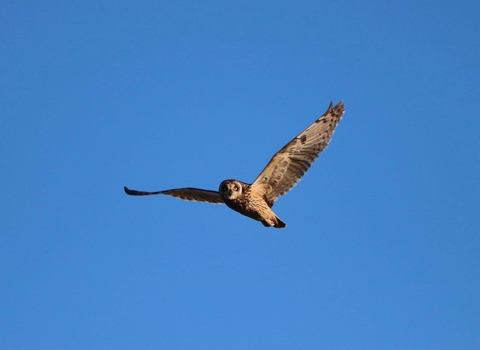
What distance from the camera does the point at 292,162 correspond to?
9.39 metres

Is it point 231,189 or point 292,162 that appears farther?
point 292,162

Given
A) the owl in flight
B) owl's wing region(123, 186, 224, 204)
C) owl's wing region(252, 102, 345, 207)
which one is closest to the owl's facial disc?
the owl in flight

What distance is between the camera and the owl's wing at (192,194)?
10258 millimetres

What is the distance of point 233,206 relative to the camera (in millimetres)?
9211

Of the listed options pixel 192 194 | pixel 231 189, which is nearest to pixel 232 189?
pixel 231 189

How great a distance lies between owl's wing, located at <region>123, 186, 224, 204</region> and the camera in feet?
33.7

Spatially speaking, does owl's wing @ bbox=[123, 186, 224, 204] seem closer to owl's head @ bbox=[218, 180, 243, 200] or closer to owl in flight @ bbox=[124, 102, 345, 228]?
owl in flight @ bbox=[124, 102, 345, 228]

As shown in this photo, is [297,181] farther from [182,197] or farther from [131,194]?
[131,194]

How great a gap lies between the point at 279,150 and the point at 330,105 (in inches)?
48.5

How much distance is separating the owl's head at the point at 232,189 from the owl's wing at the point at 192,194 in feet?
3.51

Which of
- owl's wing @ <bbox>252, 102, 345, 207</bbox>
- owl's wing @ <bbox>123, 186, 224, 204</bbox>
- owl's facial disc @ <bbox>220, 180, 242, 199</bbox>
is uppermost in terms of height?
owl's wing @ <bbox>123, 186, 224, 204</bbox>

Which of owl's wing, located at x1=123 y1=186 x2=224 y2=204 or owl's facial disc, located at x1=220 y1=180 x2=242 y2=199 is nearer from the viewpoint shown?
owl's facial disc, located at x1=220 y1=180 x2=242 y2=199

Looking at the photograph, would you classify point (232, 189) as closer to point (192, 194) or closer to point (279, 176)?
point (279, 176)

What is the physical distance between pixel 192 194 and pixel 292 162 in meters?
1.95
